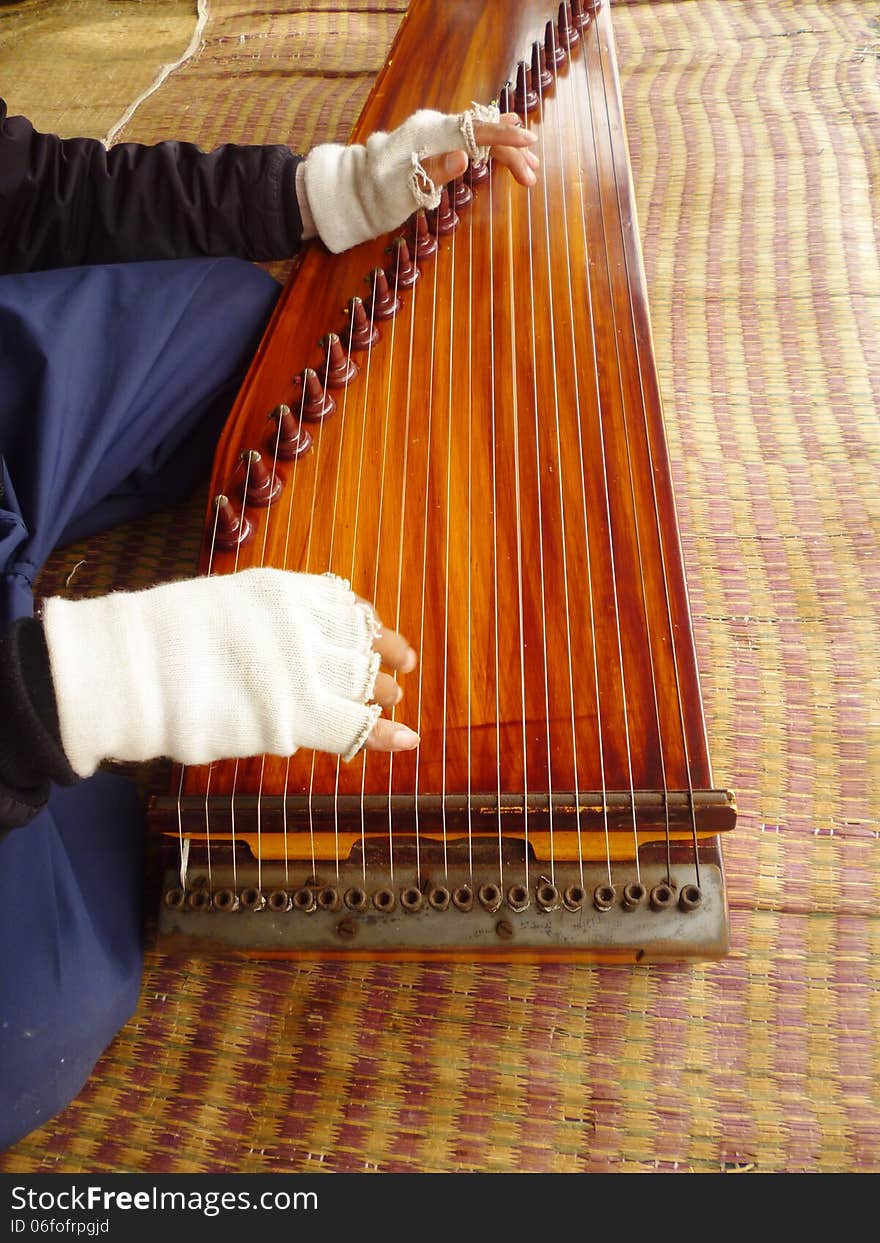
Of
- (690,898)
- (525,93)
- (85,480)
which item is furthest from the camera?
(525,93)

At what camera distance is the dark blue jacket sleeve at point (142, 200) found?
52.6 inches

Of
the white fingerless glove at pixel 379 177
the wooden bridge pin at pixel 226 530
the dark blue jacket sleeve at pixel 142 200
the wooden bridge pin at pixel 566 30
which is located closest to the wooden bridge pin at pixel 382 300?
the white fingerless glove at pixel 379 177

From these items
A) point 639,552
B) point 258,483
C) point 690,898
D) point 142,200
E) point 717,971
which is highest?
point 142,200

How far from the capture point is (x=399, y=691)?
0.78 metres

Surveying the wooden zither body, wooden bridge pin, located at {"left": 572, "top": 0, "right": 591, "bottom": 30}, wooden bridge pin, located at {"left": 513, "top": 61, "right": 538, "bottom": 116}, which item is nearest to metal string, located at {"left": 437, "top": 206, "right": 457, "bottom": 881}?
the wooden zither body

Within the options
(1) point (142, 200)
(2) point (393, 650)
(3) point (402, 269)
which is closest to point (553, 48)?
(3) point (402, 269)

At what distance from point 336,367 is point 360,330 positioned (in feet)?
0.25

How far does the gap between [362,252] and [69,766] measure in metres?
0.88

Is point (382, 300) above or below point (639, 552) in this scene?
above

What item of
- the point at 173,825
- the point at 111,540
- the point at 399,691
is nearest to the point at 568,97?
the point at 111,540

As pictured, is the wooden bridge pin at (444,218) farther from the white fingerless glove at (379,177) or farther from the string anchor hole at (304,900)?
the string anchor hole at (304,900)

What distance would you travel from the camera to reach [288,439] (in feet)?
3.45

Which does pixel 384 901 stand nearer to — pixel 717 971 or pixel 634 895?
pixel 634 895

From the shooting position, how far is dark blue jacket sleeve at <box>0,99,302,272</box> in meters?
1.33
